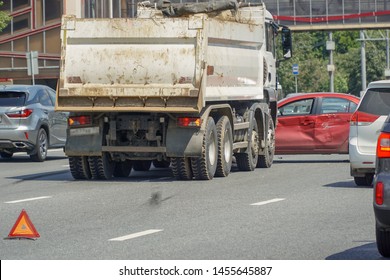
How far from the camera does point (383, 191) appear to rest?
10.3m

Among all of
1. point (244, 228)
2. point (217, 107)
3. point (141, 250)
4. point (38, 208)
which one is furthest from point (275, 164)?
point (141, 250)

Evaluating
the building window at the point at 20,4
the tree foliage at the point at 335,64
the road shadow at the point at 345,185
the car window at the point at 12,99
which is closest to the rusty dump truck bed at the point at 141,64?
the road shadow at the point at 345,185

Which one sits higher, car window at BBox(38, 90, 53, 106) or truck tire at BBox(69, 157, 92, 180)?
car window at BBox(38, 90, 53, 106)

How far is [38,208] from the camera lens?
1653 centimetres

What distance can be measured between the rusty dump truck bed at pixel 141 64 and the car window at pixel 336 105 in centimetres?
557

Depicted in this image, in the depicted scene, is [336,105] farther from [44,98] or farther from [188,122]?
[188,122]

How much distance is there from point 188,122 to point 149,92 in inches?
31.3

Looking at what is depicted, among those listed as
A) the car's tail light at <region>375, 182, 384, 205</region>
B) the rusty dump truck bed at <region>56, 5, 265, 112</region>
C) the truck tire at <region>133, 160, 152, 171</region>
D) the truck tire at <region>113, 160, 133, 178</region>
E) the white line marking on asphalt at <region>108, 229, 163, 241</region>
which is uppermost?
the rusty dump truck bed at <region>56, 5, 265, 112</region>

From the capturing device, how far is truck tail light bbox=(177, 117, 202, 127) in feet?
67.4

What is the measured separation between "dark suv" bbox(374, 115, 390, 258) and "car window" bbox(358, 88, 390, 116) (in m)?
7.46

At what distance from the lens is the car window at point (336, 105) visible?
26.5 meters

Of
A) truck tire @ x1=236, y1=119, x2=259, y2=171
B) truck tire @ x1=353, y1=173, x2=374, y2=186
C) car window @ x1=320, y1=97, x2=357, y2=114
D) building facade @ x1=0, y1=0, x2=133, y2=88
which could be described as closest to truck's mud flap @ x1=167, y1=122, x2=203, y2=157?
truck tire @ x1=353, y1=173, x2=374, y2=186

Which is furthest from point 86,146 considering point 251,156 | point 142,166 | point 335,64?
point 335,64

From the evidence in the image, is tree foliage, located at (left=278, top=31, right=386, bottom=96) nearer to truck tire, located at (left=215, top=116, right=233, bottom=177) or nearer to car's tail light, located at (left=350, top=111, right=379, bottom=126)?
truck tire, located at (left=215, top=116, right=233, bottom=177)
